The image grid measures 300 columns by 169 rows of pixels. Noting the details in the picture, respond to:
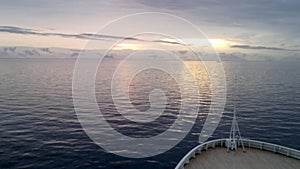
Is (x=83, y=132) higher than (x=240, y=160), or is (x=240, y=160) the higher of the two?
(x=83, y=132)

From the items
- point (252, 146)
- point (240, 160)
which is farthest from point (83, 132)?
point (240, 160)

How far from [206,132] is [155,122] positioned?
37.3 ft

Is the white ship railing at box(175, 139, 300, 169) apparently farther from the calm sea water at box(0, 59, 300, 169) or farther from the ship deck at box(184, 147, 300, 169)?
the calm sea water at box(0, 59, 300, 169)

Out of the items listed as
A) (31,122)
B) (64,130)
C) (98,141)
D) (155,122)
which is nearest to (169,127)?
(155,122)

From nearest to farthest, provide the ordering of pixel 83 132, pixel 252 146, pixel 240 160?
pixel 240 160 < pixel 252 146 < pixel 83 132

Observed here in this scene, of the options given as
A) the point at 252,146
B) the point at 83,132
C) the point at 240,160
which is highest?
the point at 83,132

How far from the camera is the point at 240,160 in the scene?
1071 inches

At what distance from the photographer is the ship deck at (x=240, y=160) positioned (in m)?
25.6

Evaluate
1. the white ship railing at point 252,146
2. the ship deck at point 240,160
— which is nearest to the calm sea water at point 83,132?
the white ship railing at point 252,146

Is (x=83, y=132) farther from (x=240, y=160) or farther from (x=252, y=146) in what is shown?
(x=240, y=160)

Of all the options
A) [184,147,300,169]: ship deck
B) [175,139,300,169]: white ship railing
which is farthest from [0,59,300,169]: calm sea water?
[184,147,300,169]: ship deck

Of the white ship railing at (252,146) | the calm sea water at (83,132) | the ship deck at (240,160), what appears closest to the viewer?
the ship deck at (240,160)

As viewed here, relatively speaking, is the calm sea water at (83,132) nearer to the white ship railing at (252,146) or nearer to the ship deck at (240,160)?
the white ship railing at (252,146)

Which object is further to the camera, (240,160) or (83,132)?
(83,132)
